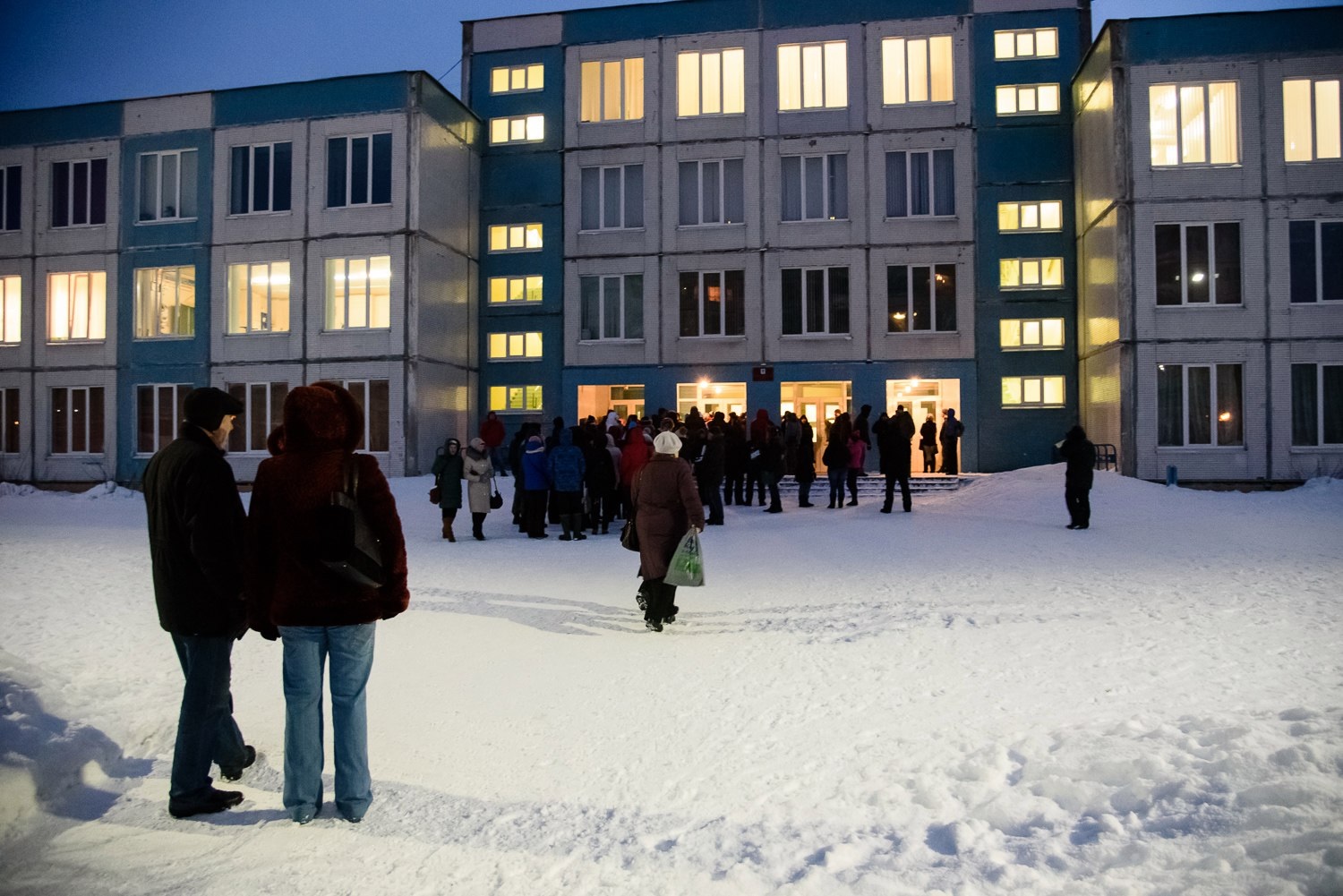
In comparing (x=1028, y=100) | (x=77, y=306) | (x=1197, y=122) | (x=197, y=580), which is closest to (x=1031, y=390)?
(x=1197, y=122)

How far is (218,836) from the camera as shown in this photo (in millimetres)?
3699

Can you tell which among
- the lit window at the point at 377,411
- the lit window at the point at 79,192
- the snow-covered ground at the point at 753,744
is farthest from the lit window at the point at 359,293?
the snow-covered ground at the point at 753,744

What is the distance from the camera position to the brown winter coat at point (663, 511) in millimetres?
7695

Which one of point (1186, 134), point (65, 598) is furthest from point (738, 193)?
point (65, 598)

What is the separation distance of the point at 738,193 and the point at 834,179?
2.93 metres

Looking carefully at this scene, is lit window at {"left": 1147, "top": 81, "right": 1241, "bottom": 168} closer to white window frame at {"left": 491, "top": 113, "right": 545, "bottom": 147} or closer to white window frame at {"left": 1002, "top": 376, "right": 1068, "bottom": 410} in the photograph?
white window frame at {"left": 1002, "top": 376, "right": 1068, "bottom": 410}

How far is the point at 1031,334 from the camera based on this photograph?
1055 inches

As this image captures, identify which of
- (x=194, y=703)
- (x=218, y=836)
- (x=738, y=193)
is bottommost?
(x=218, y=836)

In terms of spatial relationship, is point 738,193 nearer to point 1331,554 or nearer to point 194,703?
point 1331,554

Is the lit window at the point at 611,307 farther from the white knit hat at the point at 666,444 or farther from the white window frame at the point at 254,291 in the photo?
the white knit hat at the point at 666,444

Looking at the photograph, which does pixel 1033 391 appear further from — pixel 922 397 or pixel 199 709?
pixel 199 709

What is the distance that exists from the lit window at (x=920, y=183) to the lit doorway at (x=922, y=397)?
503 centimetres

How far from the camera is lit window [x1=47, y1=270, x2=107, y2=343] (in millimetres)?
28516

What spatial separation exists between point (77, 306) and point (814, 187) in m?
23.4
